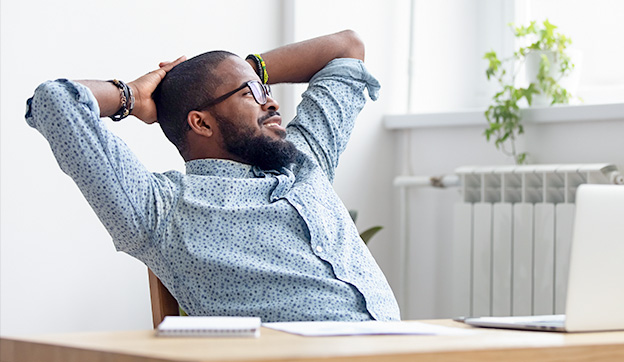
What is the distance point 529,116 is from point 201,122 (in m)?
1.29

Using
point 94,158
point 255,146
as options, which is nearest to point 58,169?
point 255,146

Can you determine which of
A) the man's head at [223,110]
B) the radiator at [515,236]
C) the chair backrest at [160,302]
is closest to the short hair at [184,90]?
the man's head at [223,110]

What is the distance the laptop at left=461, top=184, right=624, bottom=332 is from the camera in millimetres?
1040

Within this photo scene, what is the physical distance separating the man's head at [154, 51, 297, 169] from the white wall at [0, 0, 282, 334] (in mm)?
685

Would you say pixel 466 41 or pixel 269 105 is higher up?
pixel 466 41

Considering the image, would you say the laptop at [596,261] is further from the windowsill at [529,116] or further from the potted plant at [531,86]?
the potted plant at [531,86]

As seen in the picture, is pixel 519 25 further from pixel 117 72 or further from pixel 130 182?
pixel 130 182

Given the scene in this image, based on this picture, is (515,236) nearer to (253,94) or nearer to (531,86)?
(531,86)

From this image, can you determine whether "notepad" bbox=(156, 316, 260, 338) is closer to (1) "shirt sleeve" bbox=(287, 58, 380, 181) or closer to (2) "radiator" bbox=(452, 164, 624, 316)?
(1) "shirt sleeve" bbox=(287, 58, 380, 181)

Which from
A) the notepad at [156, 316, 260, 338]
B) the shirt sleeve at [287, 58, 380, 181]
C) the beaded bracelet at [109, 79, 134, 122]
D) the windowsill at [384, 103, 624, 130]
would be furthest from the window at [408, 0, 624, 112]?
the notepad at [156, 316, 260, 338]

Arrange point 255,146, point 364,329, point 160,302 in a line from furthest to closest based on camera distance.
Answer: point 255,146, point 160,302, point 364,329

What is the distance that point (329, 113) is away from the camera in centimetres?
190

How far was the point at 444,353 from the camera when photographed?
0.83 m

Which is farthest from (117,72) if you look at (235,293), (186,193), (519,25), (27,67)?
(519,25)
